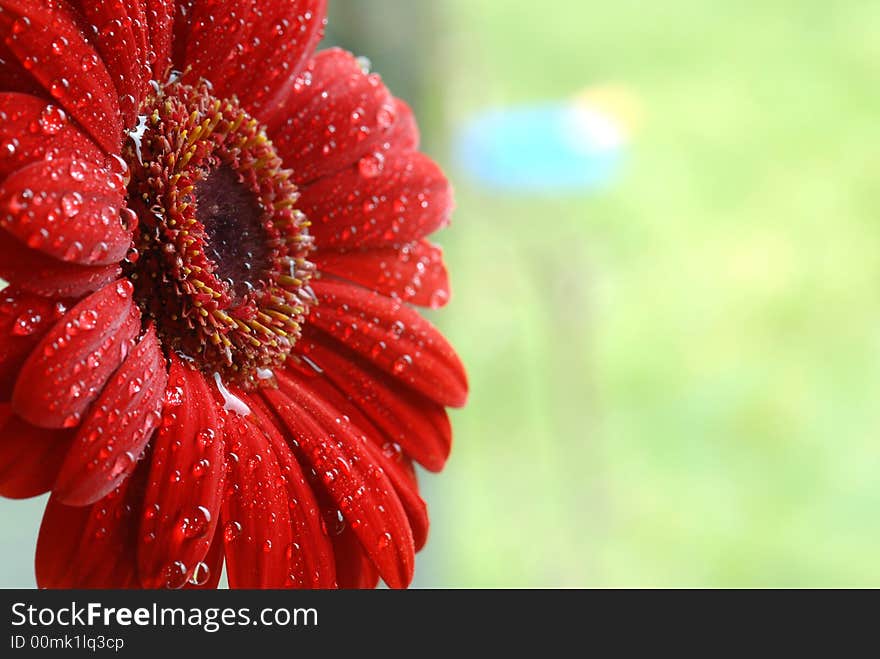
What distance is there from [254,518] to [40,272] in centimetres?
9

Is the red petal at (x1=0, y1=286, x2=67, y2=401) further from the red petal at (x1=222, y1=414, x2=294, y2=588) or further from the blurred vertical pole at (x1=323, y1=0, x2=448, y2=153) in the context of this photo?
the blurred vertical pole at (x1=323, y1=0, x2=448, y2=153)

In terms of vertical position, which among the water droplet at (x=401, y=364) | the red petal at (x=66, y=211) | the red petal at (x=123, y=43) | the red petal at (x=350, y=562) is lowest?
the red petal at (x=350, y=562)

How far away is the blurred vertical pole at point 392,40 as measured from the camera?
0.86 m

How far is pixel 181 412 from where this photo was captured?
11.3 inches

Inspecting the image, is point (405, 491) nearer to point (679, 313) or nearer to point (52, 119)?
point (52, 119)

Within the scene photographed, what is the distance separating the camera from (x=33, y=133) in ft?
0.83

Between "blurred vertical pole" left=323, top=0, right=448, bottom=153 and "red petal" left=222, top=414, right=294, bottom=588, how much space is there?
59 cm

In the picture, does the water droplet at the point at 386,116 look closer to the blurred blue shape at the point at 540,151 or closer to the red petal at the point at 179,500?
the red petal at the point at 179,500

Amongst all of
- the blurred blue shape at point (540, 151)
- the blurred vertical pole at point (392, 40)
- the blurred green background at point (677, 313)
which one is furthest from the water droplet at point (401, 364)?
the blurred blue shape at point (540, 151)

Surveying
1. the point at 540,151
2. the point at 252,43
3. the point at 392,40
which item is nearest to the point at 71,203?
the point at 252,43

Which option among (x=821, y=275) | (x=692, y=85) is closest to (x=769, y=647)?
(x=821, y=275)

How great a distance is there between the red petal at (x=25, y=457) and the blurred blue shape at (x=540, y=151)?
1.17m

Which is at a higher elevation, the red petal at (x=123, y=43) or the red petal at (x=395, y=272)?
the red petal at (x=395, y=272)

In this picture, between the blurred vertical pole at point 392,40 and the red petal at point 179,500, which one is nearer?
the red petal at point 179,500
